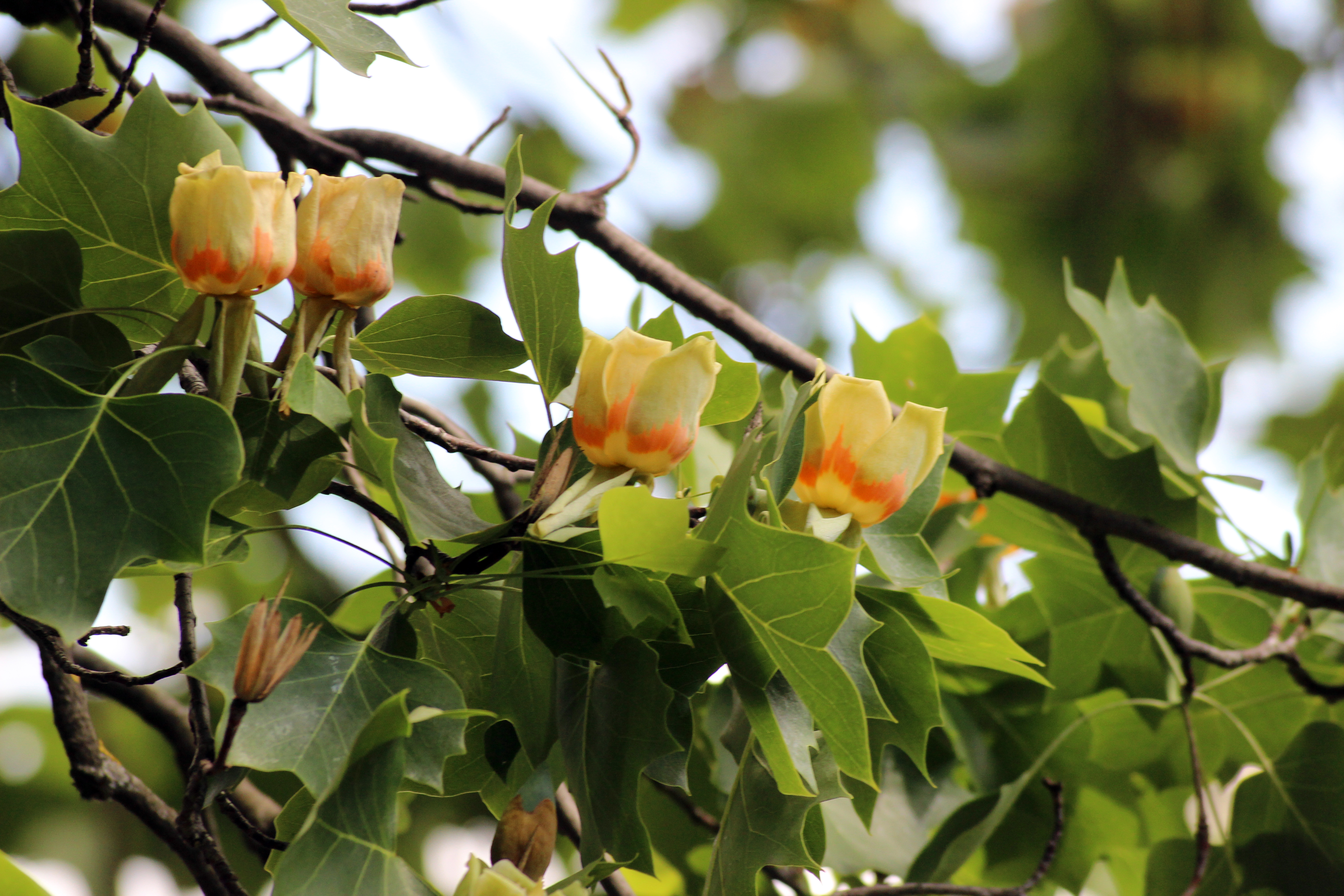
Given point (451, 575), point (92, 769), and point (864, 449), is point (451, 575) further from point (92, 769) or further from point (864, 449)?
point (92, 769)

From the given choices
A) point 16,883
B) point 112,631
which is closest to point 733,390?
point 112,631

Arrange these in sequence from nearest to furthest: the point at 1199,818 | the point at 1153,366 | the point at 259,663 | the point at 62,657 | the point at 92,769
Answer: the point at 259,663
the point at 62,657
the point at 92,769
the point at 1199,818
the point at 1153,366

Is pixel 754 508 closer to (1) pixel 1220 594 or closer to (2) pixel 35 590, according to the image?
(2) pixel 35 590

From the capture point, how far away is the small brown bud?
313mm

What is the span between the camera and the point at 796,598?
1.16ft

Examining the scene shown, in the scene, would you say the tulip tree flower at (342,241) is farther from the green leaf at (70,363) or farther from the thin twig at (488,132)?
the thin twig at (488,132)

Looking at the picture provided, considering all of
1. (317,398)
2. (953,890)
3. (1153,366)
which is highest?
(1153,366)

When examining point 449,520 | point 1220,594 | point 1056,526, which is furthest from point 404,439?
point 1220,594

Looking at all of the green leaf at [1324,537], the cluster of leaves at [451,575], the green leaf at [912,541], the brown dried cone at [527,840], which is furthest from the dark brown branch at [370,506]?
the green leaf at [1324,537]

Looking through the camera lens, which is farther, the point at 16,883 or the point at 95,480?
the point at 16,883

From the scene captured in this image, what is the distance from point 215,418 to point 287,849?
15cm

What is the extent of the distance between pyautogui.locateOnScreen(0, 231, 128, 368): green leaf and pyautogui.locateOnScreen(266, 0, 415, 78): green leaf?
5.0 inches

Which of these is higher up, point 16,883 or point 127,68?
point 127,68

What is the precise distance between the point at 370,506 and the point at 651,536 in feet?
0.55
